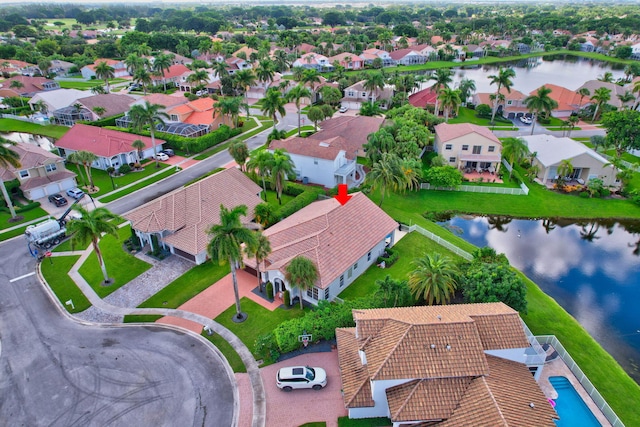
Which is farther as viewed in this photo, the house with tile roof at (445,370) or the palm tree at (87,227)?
the palm tree at (87,227)

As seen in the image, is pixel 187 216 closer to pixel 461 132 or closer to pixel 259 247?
pixel 259 247

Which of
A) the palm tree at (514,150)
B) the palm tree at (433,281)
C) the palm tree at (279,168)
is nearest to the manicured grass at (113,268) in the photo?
the palm tree at (279,168)

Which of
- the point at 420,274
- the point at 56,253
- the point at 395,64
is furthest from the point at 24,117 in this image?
the point at 395,64

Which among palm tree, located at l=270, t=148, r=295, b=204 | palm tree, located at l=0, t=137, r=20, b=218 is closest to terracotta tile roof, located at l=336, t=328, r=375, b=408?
palm tree, located at l=270, t=148, r=295, b=204

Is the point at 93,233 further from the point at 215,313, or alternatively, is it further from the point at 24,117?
the point at 24,117

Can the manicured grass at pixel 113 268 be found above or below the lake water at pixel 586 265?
above

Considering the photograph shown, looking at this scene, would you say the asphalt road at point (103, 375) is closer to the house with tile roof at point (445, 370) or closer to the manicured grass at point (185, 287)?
the manicured grass at point (185, 287)

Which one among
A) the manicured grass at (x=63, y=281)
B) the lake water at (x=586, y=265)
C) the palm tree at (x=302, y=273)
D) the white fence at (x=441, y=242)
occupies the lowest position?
the lake water at (x=586, y=265)
